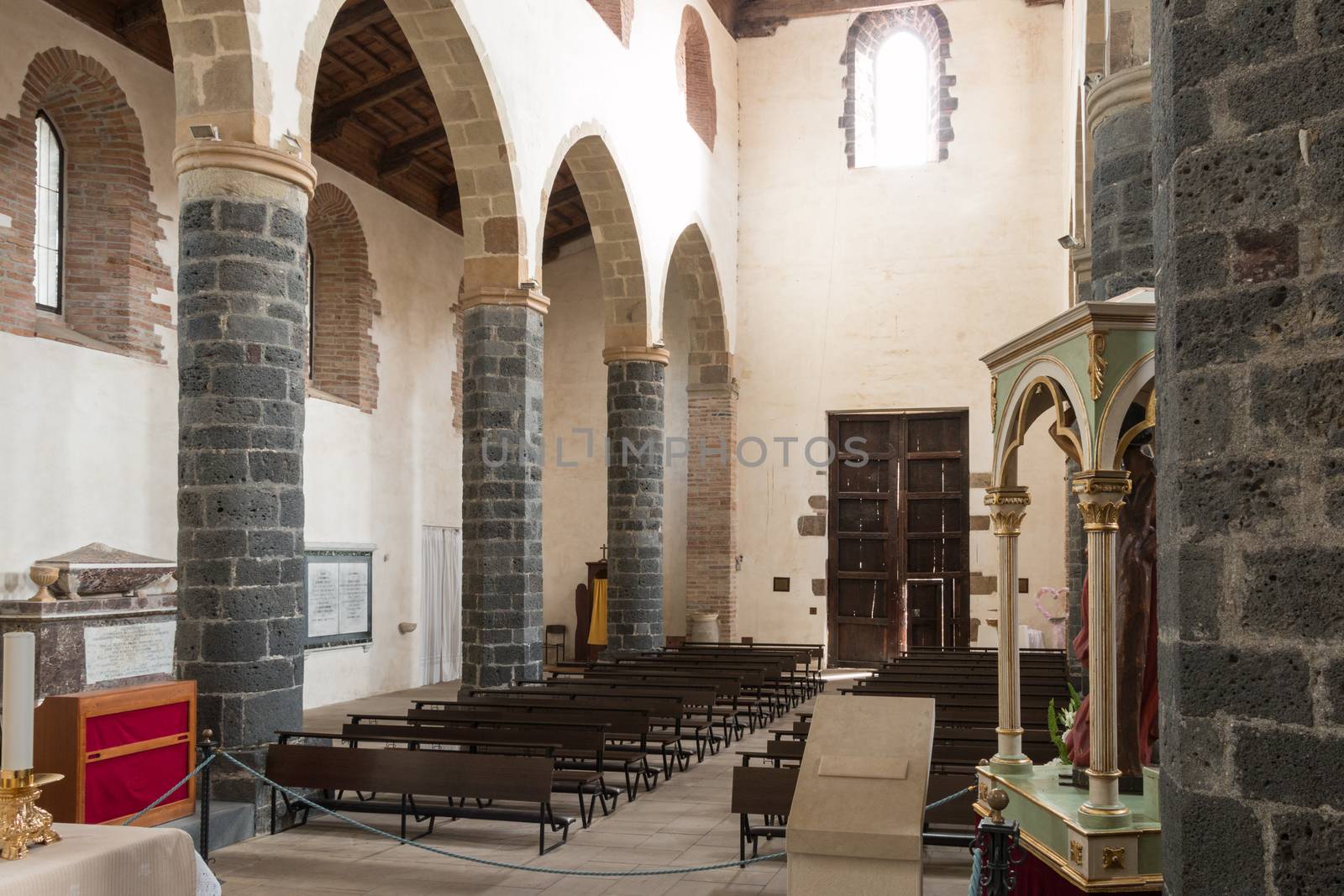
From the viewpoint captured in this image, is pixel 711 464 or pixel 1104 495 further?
pixel 711 464

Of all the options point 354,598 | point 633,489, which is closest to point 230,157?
point 354,598

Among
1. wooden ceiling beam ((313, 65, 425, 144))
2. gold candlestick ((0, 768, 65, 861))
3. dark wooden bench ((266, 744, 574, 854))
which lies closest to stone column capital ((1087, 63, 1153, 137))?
dark wooden bench ((266, 744, 574, 854))

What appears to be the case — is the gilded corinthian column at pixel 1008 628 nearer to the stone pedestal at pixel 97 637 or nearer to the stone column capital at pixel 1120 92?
the stone column capital at pixel 1120 92

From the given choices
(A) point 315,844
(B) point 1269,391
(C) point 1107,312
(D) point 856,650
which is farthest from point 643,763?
(D) point 856,650

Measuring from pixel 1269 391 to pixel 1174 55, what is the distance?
0.92 m

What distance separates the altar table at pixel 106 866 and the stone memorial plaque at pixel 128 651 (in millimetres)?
5540

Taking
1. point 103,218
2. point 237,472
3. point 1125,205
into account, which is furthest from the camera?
point 103,218

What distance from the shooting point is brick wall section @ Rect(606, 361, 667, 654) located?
47.9 ft

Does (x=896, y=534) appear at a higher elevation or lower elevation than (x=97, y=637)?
higher

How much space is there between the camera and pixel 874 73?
1862cm

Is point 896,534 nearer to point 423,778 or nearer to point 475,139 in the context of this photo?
point 475,139

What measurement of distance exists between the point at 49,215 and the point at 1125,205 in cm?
839

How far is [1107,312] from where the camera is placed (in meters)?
4.38

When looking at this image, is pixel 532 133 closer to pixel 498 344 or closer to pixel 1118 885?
pixel 498 344
